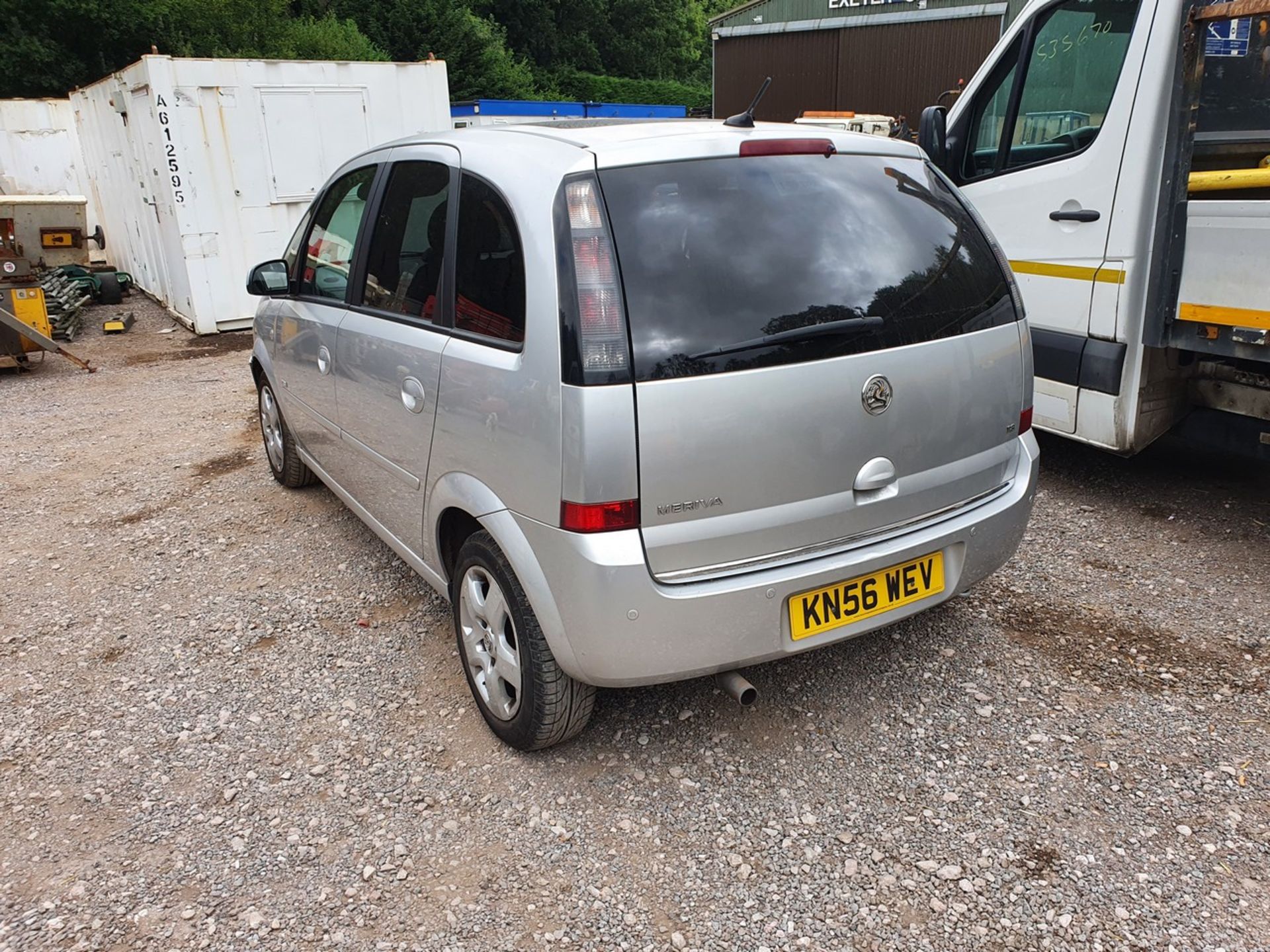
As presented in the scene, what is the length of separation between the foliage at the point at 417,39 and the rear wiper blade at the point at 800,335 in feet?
73.8

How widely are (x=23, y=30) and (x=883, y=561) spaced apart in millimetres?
26397

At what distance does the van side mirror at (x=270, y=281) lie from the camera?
423cm

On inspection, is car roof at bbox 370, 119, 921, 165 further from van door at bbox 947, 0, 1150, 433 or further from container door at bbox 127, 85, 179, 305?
container door at bbox 127, 85, 179, 305

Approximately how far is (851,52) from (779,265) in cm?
2852

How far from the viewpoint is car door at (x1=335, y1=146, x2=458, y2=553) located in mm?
2973

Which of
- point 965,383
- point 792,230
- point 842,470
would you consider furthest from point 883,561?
point 792,230

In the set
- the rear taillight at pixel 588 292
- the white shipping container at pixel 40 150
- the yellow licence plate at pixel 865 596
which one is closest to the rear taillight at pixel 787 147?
the rear taillight at pixel 588 292

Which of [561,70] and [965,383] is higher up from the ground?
[561,70]

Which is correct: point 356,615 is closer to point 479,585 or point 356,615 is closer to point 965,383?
point 479,585

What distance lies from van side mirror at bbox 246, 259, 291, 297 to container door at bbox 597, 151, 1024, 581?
94.0 inches

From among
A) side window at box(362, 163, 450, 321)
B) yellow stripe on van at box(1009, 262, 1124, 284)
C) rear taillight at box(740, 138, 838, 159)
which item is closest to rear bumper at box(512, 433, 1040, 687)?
side window at box(362, 163, 450, 321)

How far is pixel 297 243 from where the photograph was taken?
4512 millimetres

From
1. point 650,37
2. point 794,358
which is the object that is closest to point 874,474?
point 794,358

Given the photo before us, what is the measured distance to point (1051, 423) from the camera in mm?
4516
